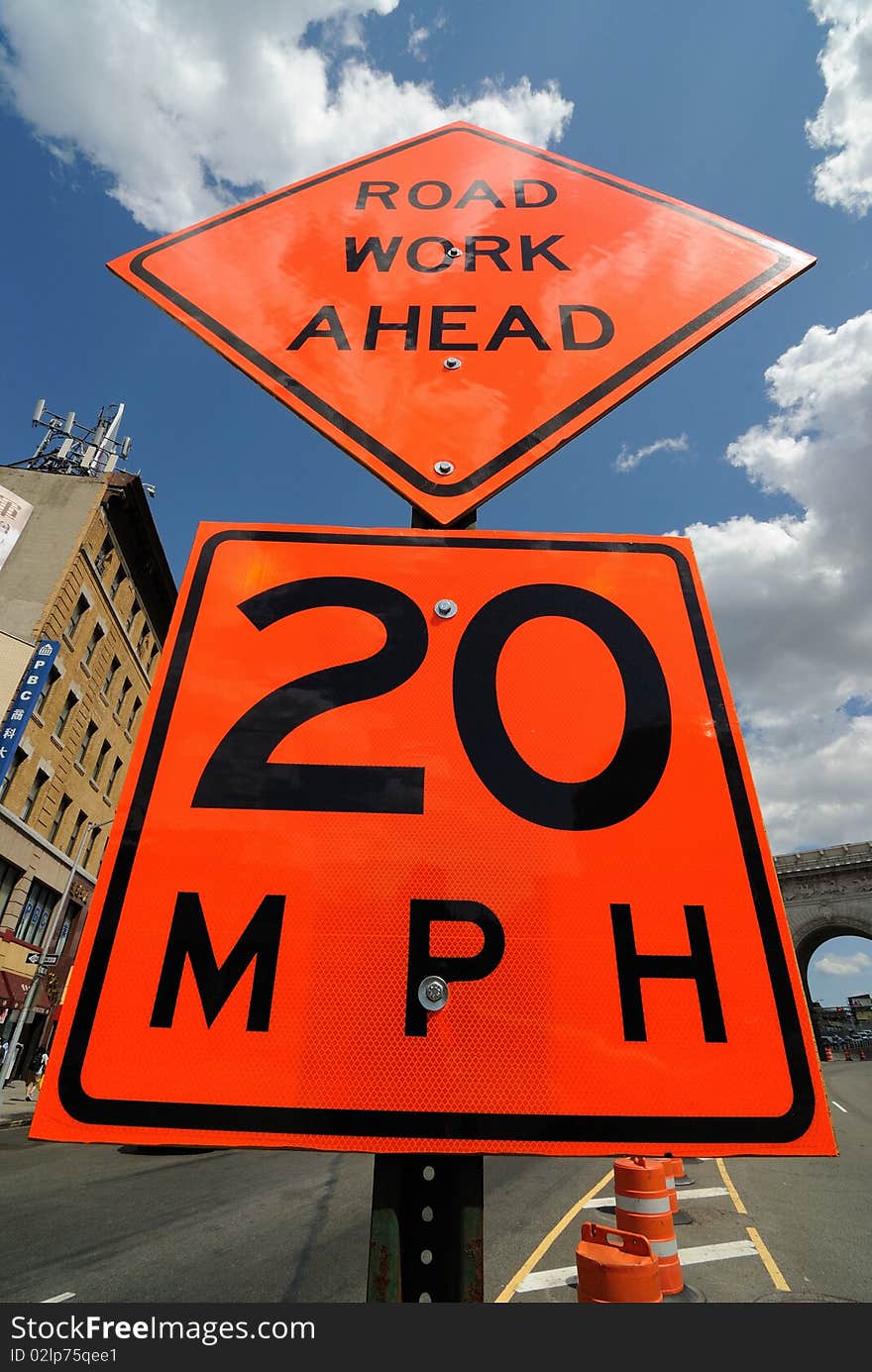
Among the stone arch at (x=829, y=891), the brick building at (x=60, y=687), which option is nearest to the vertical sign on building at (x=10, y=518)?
the brick building at (x=60, y=687)

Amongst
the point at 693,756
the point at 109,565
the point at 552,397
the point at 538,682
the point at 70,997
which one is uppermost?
the point at 109,565

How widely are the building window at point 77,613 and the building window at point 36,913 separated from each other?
8133mm

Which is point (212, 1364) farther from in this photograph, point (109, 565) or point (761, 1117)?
point (109, 565)

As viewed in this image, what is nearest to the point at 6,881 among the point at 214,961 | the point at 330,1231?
the point at 330,1231

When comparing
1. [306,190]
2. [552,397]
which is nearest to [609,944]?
[552,397]

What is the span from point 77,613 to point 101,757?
604 centimetres

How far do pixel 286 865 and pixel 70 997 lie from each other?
15.1 inches

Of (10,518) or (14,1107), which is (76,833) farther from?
(10,518)

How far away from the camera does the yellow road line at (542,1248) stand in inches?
191

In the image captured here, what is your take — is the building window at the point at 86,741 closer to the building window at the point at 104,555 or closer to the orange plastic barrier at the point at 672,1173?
the building window at the point at 104,555

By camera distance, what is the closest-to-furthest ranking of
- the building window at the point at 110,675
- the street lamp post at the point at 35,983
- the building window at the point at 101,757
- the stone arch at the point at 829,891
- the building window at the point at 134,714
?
the street lamp post at the point at 35,983, the building window at the point at 101,757, the building window at the point at 110,675, the building window at the point at 134,714, the stone arch at the point at 829,891

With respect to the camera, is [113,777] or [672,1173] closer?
[672,1173]

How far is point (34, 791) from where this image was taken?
20422 mm

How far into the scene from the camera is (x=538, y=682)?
133 cm
